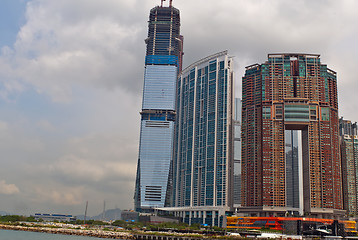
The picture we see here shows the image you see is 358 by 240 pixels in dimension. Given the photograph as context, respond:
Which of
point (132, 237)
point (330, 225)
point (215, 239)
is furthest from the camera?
point (330, 225)

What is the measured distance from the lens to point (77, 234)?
181 m

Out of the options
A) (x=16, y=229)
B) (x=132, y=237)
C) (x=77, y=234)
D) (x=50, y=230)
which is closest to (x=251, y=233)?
(x=132, y=237)

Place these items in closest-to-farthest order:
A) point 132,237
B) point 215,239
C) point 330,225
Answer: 1. point 215,239
2. point 132,237
3. point 330,225

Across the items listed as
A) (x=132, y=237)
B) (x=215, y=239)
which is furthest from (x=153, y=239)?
(x=215, y=239)

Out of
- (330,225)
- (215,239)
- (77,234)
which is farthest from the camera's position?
(330,225)

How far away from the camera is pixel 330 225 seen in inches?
7657

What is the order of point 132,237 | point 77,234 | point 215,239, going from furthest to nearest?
point 77,234, point 132,237, point 215,239

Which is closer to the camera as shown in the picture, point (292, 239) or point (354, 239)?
point (292, 239)

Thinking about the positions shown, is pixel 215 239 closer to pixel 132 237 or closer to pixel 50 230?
pixel 132 237

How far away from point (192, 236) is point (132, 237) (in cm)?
2635

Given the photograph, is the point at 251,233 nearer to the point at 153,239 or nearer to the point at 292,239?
the point at 292,239

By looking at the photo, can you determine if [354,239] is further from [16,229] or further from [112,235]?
[16,229]

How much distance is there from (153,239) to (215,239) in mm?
26092

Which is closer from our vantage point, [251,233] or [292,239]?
[292,239]
